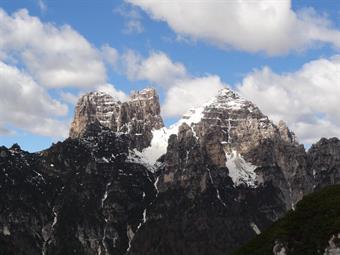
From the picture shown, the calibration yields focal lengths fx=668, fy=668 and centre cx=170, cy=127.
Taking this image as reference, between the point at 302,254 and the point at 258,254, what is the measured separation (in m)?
14.6

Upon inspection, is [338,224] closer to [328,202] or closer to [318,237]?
[318,237]

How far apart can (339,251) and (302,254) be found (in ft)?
34.1

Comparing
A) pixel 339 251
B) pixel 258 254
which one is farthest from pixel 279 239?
pixel 339 251

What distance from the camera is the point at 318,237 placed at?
593 ft

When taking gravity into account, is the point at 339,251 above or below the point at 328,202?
below

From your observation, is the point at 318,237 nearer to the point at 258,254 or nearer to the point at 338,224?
the point at 338,224

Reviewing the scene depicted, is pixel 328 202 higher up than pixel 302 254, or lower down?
higher up

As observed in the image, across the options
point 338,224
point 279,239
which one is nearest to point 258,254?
point 279,239

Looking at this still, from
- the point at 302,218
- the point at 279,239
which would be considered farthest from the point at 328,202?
the point at 279,239

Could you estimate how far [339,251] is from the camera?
174 metres

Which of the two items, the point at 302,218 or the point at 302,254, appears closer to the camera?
the point at 302,254

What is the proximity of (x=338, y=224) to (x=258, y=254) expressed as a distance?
2465 centimetres

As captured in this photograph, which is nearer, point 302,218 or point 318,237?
point 318,237

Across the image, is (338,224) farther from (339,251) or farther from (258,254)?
(258,254)
